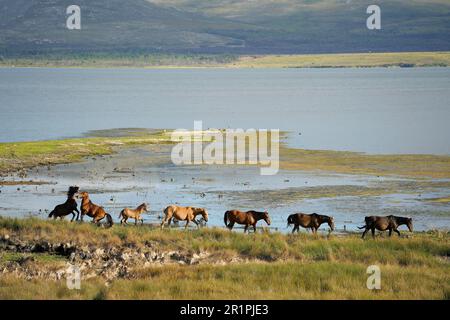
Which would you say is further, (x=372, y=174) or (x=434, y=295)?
(x=372, y=174)

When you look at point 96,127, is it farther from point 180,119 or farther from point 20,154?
point 20,154

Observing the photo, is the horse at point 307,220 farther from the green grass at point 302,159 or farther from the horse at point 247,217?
the green grass at point 302,159

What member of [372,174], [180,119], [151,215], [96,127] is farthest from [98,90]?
[151,215]

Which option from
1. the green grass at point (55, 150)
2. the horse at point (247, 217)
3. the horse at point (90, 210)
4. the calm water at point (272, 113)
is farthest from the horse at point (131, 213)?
the calm water at point (272, 113)

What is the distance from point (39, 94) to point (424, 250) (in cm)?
14920

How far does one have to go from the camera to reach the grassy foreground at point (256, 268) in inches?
747

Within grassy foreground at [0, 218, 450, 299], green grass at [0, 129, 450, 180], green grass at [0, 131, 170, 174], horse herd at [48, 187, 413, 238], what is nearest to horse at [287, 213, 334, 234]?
horse herd at [48, 187, 413, 238]

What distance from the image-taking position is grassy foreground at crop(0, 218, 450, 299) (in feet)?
62.3

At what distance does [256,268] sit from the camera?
21.4m

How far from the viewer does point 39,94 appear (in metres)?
168

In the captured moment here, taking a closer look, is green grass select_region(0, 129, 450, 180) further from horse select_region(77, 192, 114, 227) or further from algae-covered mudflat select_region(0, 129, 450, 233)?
horse select_region(77, 192, 114, 227)

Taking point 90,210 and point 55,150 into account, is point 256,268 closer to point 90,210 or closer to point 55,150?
point 90,210

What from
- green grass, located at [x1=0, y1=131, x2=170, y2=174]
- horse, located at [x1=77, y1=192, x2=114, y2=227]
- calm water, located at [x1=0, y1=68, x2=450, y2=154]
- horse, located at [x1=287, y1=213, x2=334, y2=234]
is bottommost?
horse, located at [x1=287, y1=213, x2=334, y2=234]
